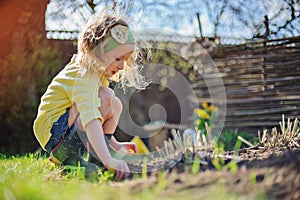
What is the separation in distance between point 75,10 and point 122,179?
11.8 ft

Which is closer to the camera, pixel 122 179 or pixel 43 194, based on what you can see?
pixel 43 194

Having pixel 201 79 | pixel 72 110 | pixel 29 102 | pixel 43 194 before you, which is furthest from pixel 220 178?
pixel 201 79

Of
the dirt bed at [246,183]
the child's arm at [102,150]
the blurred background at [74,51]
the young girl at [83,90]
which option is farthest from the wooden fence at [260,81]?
the dirt bed at [246,183]

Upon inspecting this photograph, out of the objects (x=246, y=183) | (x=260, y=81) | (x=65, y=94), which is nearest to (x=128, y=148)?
(x=65, y=94)

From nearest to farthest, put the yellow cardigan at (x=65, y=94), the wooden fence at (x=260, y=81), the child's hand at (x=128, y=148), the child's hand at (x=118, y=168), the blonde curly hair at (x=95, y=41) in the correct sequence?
the child's hand at (x=118, y=168), the yellow cardigan at (x=65, y=94), the blonde curly hair at (x=95, y=41), the child's hand at (x=128, y=148), the wooden fence at (x=260, y=81)

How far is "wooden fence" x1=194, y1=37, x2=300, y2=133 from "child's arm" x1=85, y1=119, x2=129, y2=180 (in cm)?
328

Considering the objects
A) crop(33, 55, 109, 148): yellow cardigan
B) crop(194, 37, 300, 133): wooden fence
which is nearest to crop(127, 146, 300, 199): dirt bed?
crop(33, 55, 109, 148): yellow cardigan

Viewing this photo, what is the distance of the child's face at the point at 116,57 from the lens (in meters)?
2.12

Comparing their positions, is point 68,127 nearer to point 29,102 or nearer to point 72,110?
point 72,110

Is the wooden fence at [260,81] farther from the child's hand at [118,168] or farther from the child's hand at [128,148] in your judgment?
the child's hand at [118,168]

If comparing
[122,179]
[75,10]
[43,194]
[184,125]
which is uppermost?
[75,10]

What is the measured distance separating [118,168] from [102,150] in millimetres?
127

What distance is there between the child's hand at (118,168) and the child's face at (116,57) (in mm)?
578

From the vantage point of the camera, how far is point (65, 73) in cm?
217
